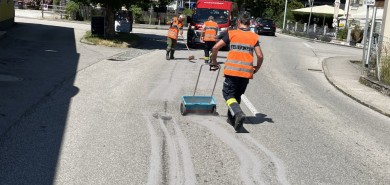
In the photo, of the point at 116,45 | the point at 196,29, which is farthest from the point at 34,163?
the point at 196,29

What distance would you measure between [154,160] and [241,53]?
2.66 meters

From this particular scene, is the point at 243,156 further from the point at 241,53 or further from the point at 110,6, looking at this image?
the point at 110,6

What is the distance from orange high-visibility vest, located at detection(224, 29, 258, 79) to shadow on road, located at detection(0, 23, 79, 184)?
9.61 ft

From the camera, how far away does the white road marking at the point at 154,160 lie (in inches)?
211

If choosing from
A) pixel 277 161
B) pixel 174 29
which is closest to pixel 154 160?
pixel 277 161

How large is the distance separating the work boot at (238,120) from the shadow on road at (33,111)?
2.70 meters

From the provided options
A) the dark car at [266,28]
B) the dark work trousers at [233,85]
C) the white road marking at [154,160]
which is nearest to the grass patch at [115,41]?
the dark work trousers at [233,85]

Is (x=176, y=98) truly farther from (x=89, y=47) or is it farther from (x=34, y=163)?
(x=89, y=47)

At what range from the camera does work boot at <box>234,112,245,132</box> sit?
24.5 feet

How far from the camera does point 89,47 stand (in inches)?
801

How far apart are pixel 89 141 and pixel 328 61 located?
16.6 metres

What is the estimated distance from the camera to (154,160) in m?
6.03

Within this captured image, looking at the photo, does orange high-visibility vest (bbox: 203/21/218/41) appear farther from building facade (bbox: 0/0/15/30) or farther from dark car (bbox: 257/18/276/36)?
dark car (bbox: 257/18/276/36)

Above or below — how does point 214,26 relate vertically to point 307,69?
above
